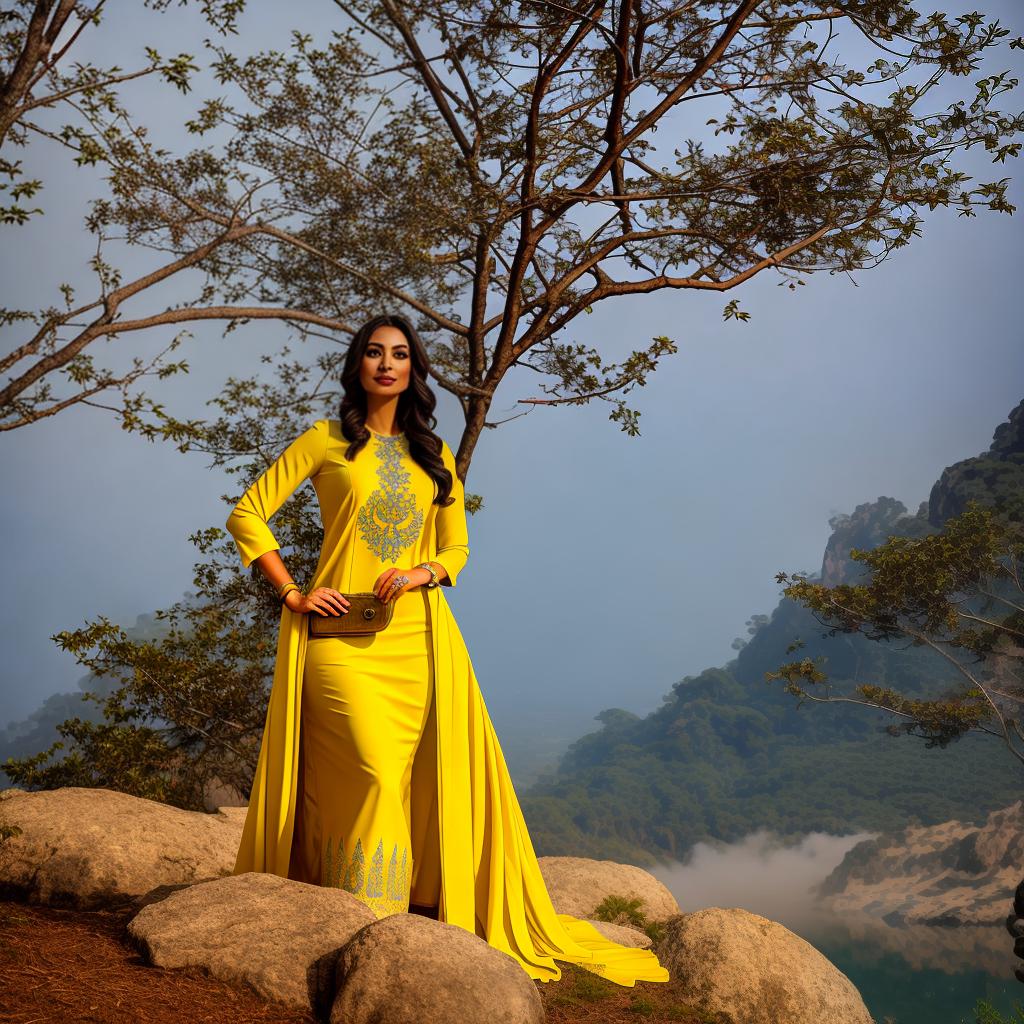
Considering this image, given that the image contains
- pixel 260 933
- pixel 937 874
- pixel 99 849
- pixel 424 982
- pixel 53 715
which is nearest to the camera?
pixel 424 982

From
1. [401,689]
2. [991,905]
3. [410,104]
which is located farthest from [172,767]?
[991,905]

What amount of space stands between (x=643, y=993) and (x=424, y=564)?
5.25ft

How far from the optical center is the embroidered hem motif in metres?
3.08

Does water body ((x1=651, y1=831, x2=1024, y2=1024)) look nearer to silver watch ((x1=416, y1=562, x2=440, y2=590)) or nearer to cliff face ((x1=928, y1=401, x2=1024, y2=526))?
cliff face ((x1=928, y1=401, x2=1024, y2=526))

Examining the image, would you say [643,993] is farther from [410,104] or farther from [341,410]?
[410,104]

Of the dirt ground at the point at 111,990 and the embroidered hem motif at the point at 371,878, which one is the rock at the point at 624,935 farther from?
the embroidered hem motif at the point at 371,878

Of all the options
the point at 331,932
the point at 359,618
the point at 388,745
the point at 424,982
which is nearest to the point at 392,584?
the point at 359,618

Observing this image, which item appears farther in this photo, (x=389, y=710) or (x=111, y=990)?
(x=389, y=710)

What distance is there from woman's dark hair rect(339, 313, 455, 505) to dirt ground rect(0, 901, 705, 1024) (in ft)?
5.10

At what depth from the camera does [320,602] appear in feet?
10.4

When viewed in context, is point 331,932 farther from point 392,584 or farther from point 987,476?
point 987,476

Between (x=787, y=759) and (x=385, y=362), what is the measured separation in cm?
2032

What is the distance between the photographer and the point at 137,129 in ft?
17.1

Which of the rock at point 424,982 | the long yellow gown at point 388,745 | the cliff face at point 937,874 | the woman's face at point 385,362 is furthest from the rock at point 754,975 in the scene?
the cliff face at point 937,874
